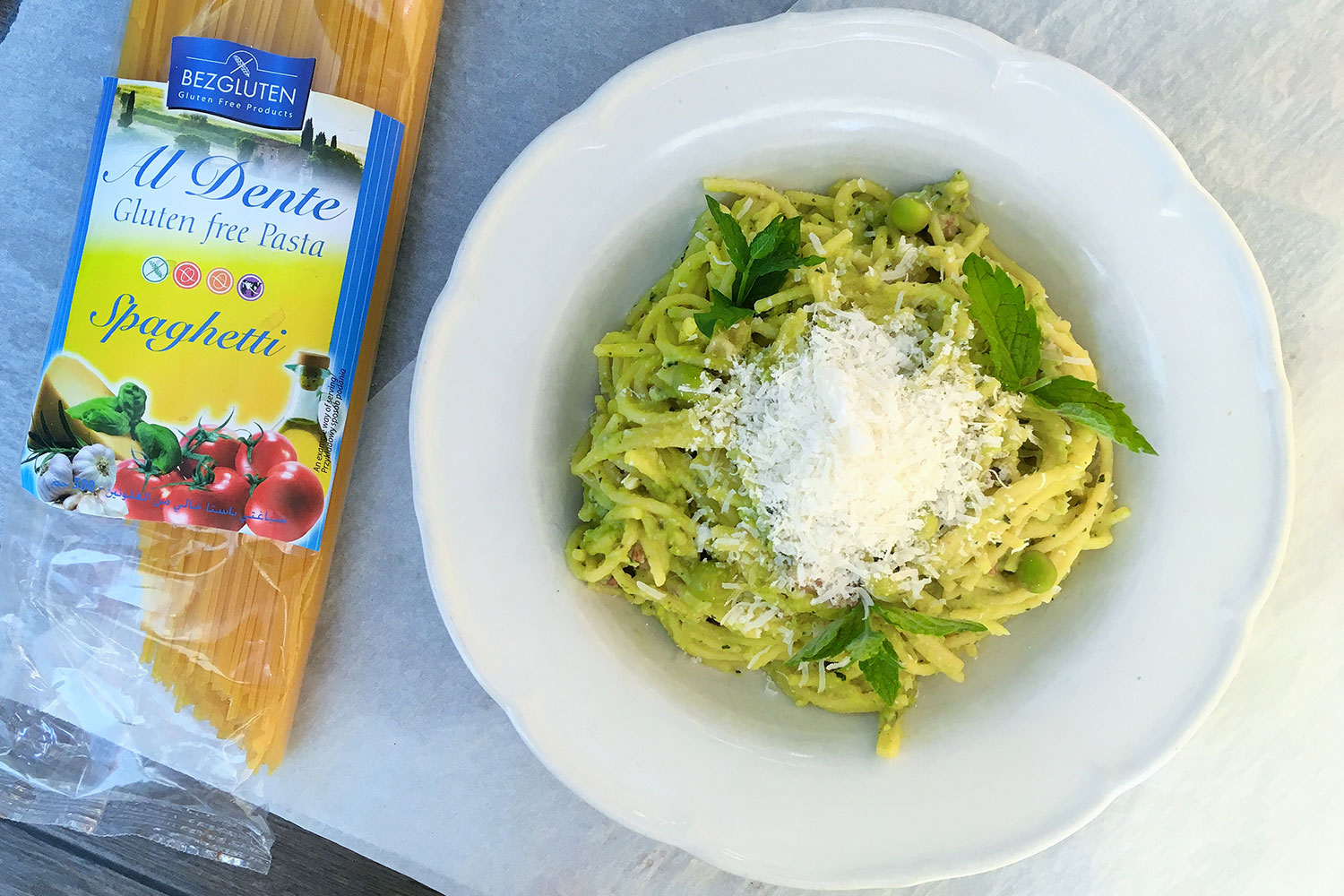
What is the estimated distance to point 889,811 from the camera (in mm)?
2445

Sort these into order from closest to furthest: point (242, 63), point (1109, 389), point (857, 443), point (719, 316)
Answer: point (857, 443), point (719, 316), point (1109, 389), point (242, 63)

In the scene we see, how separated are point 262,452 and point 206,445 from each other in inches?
6.5

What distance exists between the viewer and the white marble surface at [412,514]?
2.92 meters

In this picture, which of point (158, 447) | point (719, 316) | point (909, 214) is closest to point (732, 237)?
point (719, 316)

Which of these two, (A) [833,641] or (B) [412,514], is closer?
(A) [833,641]

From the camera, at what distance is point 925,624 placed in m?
2.26

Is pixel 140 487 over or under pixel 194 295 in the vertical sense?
under

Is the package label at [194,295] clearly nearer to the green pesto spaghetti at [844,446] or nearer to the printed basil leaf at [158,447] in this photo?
the printed basil leaf at [158,447]

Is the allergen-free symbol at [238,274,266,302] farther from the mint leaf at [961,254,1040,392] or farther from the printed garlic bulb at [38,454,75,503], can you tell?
the mint leaf at [961,254,1040,392]

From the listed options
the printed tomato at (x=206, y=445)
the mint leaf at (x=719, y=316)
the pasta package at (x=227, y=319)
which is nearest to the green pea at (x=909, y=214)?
the mint leaf at (x=719, y=316)

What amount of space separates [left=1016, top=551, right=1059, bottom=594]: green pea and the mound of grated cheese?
0.28 meters

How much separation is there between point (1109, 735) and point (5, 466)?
359 cm

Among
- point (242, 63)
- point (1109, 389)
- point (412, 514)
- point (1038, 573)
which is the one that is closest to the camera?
point (1038, 573)

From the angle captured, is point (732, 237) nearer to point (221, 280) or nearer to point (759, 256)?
point (759, 256)
